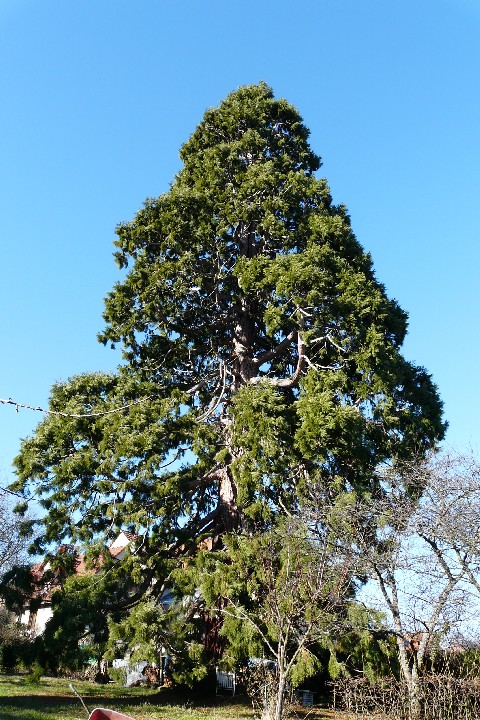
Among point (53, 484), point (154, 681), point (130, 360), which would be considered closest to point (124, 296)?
point (130, 360)

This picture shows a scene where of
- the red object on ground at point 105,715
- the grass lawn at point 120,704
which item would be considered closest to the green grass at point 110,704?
the grass lawn at point 120,704

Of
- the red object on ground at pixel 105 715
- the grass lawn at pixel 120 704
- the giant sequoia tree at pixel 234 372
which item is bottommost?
the grass lawn at pixel 120 704

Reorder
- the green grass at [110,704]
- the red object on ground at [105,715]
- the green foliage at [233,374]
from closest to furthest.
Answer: the red object on ground at [105,715]
the green grass at [110,704]
the green foliage at [233,374]

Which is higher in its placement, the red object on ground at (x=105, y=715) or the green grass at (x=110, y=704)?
the red object on ground at (x=105, y=715)

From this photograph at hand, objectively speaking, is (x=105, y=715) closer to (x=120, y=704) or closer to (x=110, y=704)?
(x=110, y=704)

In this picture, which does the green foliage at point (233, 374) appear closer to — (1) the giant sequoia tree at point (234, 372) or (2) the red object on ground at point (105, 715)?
(1) the giant sequoia tree at point (234, 372)

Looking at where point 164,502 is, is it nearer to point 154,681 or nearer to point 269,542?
point 269,542

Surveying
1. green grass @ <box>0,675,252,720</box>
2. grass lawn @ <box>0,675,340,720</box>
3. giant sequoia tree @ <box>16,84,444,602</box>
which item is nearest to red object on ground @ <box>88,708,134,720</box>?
grass lawn @ <box>0,675,340,720</box>

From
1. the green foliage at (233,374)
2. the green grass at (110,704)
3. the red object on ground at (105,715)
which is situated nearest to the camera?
the red object on ground at (105,715)

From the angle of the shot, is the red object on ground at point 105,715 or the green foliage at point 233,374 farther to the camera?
the green foliage at point 233,374

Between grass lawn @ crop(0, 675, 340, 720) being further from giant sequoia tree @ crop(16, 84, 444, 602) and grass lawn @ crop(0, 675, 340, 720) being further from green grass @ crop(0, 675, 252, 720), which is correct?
giant sequoia tree @ crop(16, 84, 444, 602)

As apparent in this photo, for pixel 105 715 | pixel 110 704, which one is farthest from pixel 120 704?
pixel 105 715

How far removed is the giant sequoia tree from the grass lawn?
2602 mm

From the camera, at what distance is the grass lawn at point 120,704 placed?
10.1m
